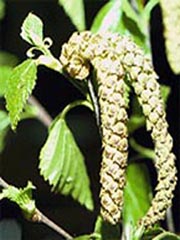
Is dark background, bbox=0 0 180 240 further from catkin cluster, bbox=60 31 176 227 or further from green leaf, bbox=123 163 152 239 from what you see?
catkin cluster, bbox=60 31 176 227

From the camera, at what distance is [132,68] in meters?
0.54

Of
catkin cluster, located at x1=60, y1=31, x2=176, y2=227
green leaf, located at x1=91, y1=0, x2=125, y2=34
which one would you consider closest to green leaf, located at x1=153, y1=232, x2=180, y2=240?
catkin cluster, located at x1=60, y1=31, x2=176, y2=227

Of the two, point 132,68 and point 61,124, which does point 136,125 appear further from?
point 132,68

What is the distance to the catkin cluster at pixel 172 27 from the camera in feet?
2.19

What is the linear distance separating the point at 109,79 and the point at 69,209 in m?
1.06

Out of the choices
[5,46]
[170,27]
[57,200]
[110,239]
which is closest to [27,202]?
[110,239]

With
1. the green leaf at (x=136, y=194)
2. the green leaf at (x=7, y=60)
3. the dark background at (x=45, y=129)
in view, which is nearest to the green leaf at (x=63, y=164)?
the green leaf at (x=136, y=194)

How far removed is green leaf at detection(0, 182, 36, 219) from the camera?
58 cm

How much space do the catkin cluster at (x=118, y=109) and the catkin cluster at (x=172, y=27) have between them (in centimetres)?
14

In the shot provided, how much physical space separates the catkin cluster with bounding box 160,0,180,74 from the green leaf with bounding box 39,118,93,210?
128mm

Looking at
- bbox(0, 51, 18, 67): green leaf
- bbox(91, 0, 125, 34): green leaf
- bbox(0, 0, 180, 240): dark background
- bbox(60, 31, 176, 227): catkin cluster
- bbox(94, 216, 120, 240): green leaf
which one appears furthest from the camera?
bbox(0, 0, 180, 240): dark background

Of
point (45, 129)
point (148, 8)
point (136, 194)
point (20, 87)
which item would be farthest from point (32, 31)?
point (45, 129)

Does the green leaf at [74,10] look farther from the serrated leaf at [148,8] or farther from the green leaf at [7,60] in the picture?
the green leaf at [7,60]

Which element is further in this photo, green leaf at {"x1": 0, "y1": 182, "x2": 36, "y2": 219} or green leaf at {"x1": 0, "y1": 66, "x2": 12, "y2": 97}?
green leaf at {"x1": 0, "y1": 66, "x2": 12, "y2": 97}
